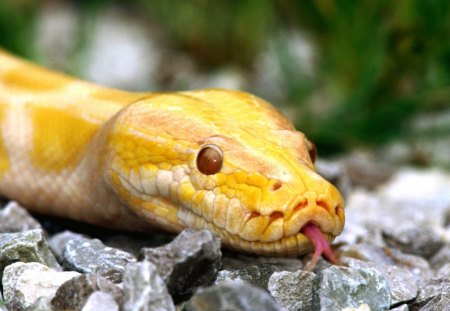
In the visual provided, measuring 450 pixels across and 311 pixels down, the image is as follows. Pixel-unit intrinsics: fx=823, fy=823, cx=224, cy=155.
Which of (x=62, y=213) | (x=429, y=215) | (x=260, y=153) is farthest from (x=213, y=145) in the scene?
(x=429, y=215)

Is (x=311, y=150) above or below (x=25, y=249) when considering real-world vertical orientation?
above

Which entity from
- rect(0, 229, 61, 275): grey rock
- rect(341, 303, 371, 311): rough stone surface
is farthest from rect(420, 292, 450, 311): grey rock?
rect(0, 229, 61, 275): grey rock

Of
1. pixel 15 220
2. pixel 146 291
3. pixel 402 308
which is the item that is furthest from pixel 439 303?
pixel 15 220

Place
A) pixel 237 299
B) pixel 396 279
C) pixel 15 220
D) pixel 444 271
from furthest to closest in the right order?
pixel 15 220, pixel 444 271, pixel 396 279, pixel 237 299

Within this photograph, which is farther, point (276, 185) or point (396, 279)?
point (396, 279)

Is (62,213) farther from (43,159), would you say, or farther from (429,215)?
→ (429,215)

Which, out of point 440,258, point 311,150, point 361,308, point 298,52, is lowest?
point 298,52

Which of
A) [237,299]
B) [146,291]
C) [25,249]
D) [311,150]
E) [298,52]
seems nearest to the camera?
[237,299]

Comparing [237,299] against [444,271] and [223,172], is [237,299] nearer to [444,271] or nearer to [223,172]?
[223,172]
